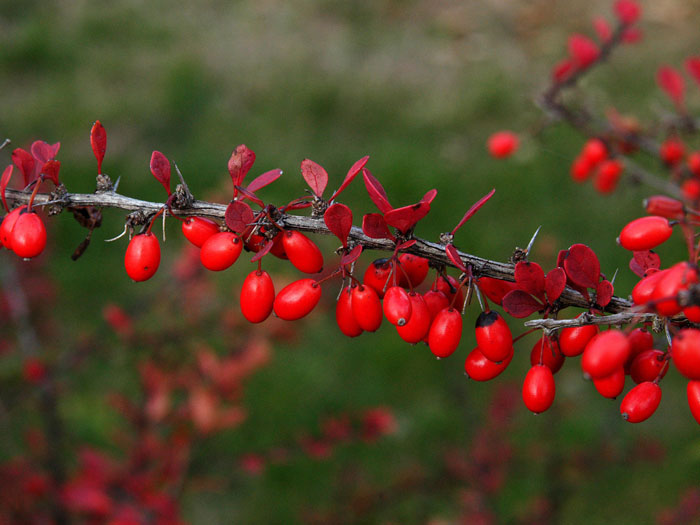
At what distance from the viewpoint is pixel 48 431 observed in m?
2.49

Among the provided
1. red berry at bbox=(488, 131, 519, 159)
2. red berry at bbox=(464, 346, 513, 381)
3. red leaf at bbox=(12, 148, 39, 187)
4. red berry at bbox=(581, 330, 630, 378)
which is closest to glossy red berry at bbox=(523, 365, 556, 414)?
red berry at bbox=(464, 346, 513, 381)

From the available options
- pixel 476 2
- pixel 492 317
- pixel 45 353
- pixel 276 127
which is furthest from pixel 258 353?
pixel 476 2

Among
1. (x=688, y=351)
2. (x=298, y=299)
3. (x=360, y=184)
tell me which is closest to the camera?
(x=688, y=351)

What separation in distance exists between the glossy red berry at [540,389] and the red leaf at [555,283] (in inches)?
5.0

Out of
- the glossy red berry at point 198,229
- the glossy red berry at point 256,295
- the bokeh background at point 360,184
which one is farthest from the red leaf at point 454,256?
the bokeh background at point 360,184

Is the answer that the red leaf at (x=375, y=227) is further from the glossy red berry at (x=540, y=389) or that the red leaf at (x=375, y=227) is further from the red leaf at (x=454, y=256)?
the glossy red berry at (x=540, y=389)

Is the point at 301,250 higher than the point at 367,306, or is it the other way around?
the point at 301,250

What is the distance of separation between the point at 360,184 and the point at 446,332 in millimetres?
3718

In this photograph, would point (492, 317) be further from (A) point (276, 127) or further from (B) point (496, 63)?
(B) point (496, 63)

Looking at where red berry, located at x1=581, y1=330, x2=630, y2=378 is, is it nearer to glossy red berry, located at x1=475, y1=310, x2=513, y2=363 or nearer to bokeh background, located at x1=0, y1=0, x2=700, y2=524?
glossy red berry, located at x1=475, y1=310, x2=513, y2=363

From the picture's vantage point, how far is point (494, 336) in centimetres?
101

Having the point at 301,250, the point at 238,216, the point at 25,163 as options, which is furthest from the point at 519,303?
the point at 25,163

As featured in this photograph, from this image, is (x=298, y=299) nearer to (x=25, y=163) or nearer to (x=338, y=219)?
(x=338, y=219)

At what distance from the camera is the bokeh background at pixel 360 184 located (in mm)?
3248
